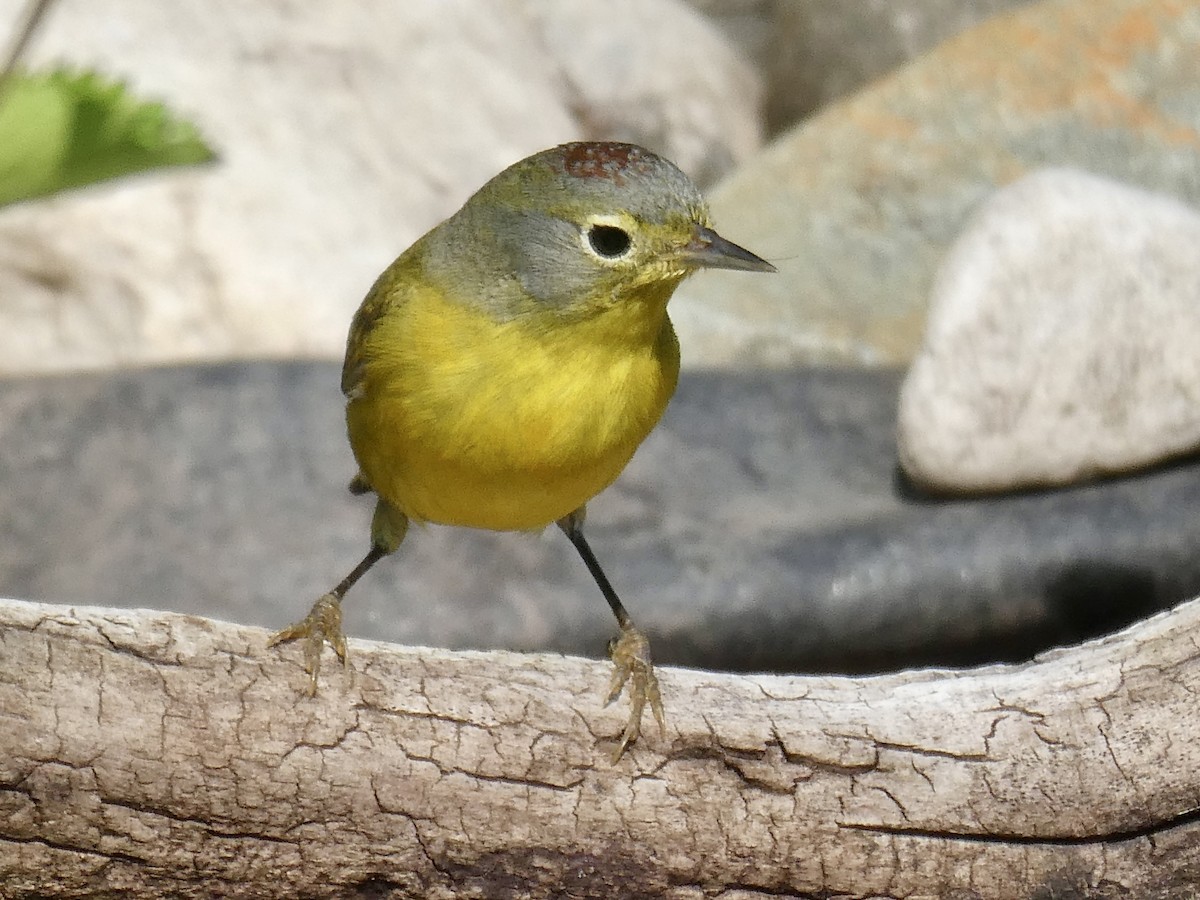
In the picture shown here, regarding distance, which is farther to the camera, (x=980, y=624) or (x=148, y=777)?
(x=980, y=624)

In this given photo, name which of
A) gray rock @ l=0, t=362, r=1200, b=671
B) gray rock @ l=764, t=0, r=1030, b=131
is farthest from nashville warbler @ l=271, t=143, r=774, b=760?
gray rock @ l=764, t=0, r=1030, b=131

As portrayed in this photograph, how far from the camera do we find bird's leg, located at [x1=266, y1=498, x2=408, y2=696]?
328cm

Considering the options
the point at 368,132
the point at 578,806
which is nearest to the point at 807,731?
the point at 578,806

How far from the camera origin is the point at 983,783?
10.7ft

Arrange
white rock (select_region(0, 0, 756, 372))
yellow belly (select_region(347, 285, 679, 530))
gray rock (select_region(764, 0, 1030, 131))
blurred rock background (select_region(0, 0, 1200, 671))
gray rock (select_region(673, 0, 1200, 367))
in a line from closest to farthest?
yellow belly (select_region(347, 285, 679, 530))
blurred rock background (select_region(0, 0, 1200, 671))
white rock (select_region(0, 0, 756, 372))
gray rock (select_region(673, 0, 1200, 367))
gray rock (select_region(764, 0, 1030, 131))

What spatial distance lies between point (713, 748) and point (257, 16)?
6.02 m

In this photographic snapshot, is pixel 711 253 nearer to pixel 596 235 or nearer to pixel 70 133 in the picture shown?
pixel 596 235

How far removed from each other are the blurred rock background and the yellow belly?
7.97 ft

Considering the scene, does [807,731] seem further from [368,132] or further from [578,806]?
[368,132]

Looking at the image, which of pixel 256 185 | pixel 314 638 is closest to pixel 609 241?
pixel 314 638

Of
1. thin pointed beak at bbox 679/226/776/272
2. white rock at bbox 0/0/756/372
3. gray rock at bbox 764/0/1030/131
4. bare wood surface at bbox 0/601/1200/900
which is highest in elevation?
gray rock at bbox 764/0/1030/131

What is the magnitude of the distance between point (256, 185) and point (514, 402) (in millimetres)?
4535

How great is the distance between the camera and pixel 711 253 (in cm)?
320

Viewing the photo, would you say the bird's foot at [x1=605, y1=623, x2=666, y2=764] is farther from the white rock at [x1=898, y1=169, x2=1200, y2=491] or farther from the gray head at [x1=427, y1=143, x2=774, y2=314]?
the white rock at [x1=898, y1=169, x2=1200, y2=491]
